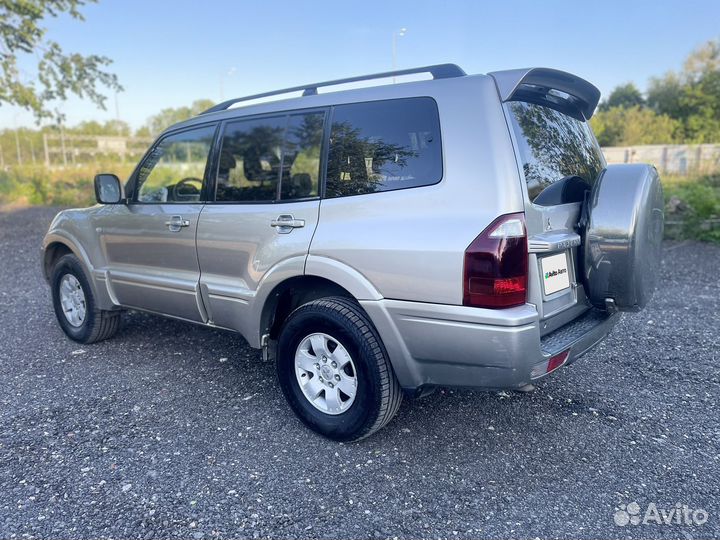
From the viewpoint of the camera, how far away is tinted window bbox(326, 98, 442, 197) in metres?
2.61

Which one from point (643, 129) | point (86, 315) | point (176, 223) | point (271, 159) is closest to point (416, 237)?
point (271, 159)

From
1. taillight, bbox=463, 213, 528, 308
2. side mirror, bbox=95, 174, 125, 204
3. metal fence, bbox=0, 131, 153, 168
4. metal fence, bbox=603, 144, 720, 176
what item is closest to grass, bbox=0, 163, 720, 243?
metal fence, bbox=603, 144, 720, 176

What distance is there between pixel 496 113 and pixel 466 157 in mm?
252

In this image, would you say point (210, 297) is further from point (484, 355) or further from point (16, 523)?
point (484, 355)

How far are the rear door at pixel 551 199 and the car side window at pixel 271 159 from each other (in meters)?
1.17

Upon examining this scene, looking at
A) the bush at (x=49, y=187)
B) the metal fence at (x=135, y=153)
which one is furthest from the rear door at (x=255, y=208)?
the bush at (x=49, y=187)

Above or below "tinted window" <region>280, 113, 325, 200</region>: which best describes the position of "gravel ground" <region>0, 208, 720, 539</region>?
below

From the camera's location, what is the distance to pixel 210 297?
351cm

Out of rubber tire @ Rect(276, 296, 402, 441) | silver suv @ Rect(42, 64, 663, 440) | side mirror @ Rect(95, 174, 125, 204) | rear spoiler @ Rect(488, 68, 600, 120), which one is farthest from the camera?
side mirror @ Rect(95, 174, 125, 204)

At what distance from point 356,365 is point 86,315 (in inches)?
115

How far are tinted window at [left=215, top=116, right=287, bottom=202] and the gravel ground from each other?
1.38 meters

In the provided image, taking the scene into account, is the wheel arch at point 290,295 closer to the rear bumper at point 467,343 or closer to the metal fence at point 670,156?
the rear bumper at point 467,343

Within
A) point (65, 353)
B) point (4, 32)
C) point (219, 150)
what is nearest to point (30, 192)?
point (4, 32)
